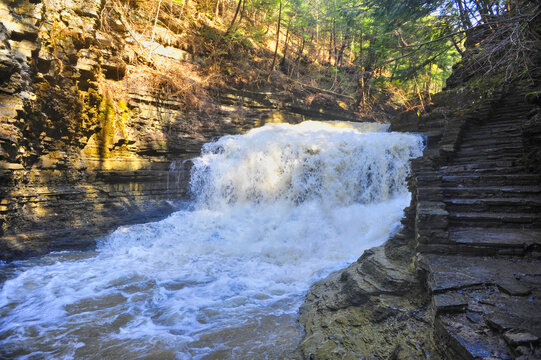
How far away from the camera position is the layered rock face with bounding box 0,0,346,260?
6.21 m

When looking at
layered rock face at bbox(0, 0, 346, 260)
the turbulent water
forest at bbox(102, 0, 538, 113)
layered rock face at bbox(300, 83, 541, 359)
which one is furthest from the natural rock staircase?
layered rock face at bbox(0, 0, 346, 260)

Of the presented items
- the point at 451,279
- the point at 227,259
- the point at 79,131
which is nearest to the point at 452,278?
the point at 451,279

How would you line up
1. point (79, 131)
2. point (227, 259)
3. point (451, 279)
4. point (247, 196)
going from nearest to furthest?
point (451, 279) < point (227, 259) < point (79, 131) < point (247, 196)

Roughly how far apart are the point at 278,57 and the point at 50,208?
45.6 ft

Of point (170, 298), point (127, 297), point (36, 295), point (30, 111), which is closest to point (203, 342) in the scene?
point (170, 298)

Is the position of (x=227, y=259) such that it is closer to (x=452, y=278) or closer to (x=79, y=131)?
(x=452, y=278)

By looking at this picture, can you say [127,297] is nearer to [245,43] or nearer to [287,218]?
[287,218]

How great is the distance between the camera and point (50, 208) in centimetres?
732

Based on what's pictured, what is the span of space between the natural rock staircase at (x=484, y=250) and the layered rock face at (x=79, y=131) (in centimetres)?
826

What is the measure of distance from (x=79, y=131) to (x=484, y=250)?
31.3ft

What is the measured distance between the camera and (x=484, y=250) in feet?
11.1

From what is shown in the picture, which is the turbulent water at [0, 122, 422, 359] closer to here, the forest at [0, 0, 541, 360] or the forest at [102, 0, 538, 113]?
the forest at [0, 0, 541, 360]

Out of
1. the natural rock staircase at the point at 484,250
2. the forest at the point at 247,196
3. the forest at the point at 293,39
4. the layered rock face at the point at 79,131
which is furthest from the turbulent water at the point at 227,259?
the forest at the point at 293,39

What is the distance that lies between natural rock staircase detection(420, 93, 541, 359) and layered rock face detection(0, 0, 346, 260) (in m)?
8.26
